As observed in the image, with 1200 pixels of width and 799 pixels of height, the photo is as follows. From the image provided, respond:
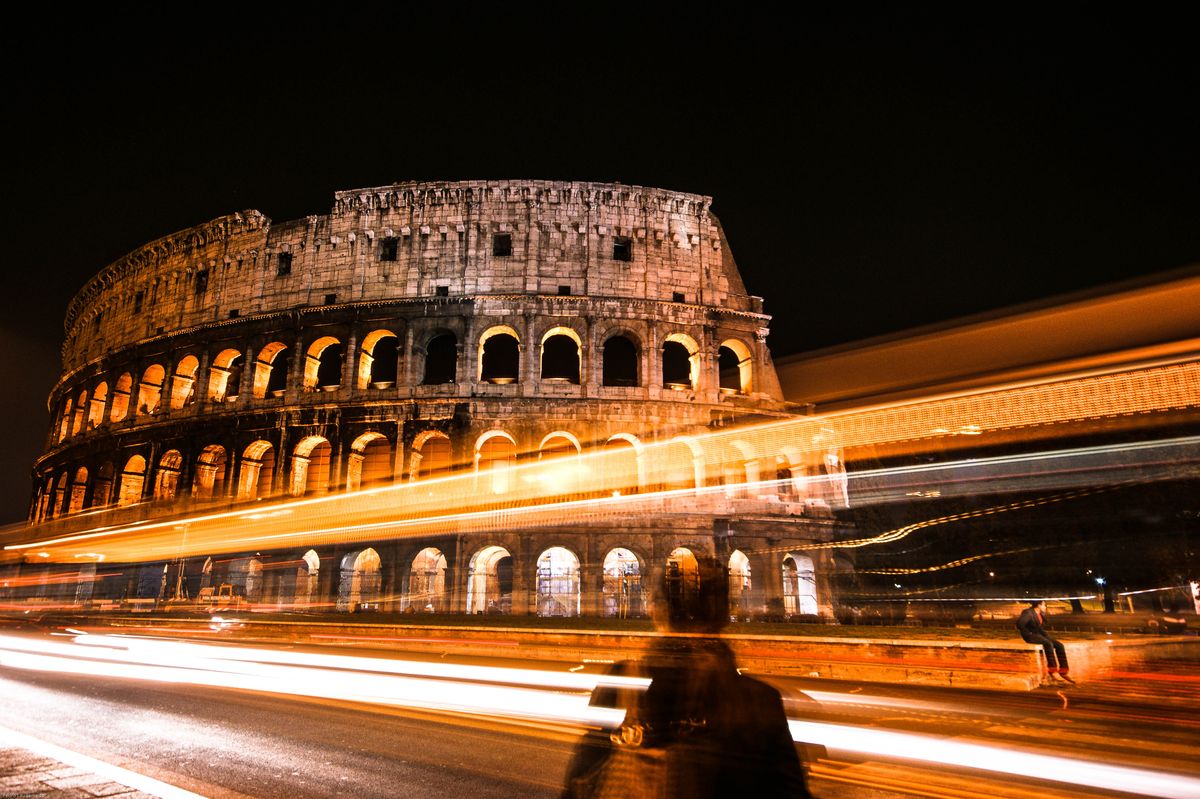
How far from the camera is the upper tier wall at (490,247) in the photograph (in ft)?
86.0

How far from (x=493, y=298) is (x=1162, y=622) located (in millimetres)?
22478

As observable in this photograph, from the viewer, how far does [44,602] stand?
27016 millimetres

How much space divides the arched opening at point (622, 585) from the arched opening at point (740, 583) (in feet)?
10.5

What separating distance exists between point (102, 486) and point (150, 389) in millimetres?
4866

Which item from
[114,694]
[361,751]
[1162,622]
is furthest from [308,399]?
[1162,622]

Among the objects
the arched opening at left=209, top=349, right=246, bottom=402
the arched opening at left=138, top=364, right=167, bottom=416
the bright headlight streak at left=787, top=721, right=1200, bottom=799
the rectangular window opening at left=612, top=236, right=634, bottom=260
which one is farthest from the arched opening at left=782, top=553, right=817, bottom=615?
the arched opening at left=138, top=364, right=167, bottom=416

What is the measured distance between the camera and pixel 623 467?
2520 cm

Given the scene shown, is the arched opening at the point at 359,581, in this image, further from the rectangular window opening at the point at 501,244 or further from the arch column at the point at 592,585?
the rectangular window opening at the point at 501,244

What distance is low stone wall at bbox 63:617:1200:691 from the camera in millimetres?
10141

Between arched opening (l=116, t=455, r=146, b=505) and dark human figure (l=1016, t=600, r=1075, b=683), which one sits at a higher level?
arched opening (l=116, t=455, r=146, b=505)

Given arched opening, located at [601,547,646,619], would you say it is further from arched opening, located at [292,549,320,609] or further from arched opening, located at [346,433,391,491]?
arched opening, located at [292,549,320,609]

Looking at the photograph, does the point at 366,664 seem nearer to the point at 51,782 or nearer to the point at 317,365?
the point at 51,782

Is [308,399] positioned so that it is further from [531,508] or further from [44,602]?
[44,602]

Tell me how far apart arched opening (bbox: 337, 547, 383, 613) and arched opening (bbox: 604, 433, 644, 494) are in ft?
29.2
